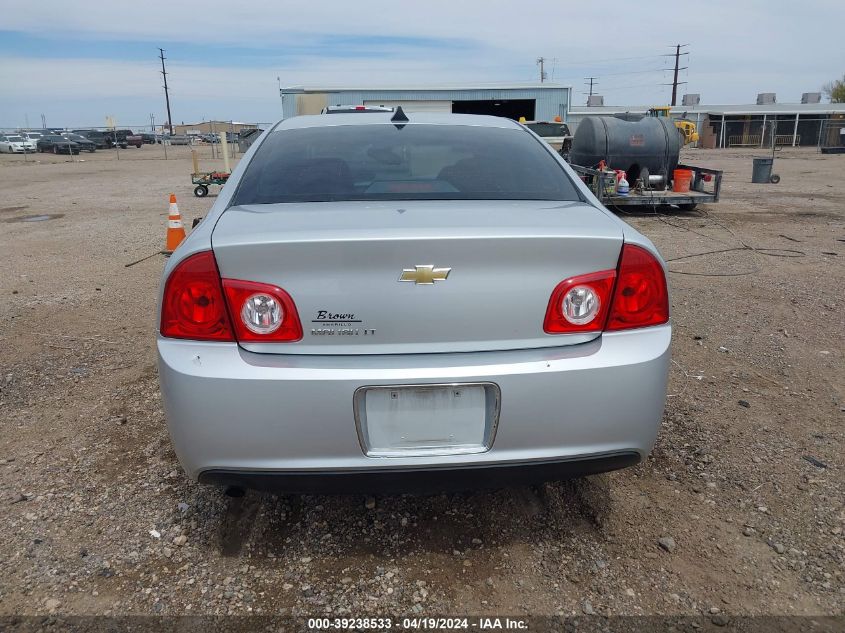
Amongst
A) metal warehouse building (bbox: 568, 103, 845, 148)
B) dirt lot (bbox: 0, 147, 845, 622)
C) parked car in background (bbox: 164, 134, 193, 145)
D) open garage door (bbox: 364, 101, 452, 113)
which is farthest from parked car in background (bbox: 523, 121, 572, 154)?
parked car in background (bbox: 164, 134, 193, 145)

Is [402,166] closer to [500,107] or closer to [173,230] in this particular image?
[173,230]

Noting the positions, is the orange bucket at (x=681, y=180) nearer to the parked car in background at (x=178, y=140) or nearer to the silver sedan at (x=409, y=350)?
the silver sedan at (x=409, y=350)

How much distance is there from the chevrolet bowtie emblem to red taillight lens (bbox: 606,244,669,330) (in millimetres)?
584

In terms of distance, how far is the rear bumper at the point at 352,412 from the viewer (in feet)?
6.47

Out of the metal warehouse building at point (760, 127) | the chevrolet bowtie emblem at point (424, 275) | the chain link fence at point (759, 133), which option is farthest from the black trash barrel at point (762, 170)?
the chain link fence at point (759, 133)

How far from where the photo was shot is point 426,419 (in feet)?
6.63

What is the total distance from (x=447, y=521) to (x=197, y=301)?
1363 millimetres

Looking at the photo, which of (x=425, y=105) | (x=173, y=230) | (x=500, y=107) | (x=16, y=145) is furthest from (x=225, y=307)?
(x=16, y=145)

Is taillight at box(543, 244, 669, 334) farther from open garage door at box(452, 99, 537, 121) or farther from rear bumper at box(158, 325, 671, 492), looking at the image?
open garage door at box(452, 99, 537, 121)

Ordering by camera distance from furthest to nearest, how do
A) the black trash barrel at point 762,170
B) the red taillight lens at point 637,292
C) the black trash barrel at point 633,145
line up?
the black trash barrel at point 762,170, the black trash barrel at point 633,145, the red taillight lens at point 637,292


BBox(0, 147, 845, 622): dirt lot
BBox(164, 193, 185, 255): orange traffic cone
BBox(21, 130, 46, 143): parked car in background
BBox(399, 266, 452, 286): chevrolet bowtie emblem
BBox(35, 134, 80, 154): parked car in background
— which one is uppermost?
BBox(21, 130, 46, 143): parked car in background

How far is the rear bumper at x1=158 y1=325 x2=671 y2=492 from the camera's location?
1.97 metres

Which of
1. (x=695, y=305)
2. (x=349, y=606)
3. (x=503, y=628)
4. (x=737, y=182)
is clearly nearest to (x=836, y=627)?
(x=503, y=628)

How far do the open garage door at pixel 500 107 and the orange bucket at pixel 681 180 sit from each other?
20.0m
